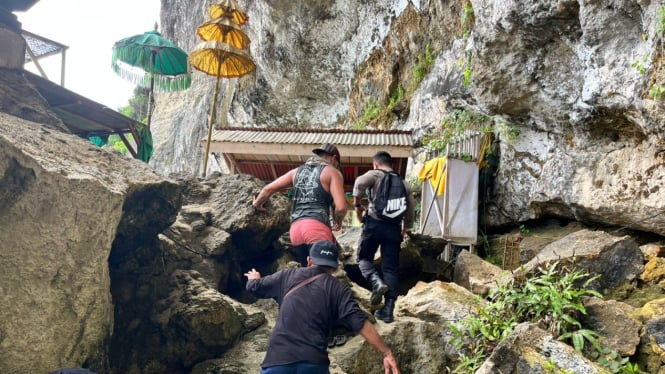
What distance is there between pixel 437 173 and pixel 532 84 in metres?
2.39

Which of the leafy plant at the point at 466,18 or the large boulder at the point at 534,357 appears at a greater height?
the leafy plant at the point at 466,18

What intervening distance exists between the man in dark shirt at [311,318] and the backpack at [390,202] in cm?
168

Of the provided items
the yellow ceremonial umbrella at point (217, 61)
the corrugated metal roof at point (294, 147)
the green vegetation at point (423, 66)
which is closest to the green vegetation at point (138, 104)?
the green vegetation at point (423, 66)

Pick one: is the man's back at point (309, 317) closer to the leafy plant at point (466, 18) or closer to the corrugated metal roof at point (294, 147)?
the corrugated metal roof at point (294, 147)

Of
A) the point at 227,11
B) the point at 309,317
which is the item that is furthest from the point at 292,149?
the point at 309,317

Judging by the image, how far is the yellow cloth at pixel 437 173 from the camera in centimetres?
1088

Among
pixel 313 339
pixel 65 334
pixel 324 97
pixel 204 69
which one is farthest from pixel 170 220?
pixel 324 97

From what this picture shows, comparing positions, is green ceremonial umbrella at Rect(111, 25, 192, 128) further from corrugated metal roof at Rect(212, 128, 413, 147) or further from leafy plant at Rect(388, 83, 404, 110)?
leafy plant at Rect(388, 83, 404, 110)

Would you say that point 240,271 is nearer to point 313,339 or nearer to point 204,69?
point 313,339

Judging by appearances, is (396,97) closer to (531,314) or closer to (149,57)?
(149,57)

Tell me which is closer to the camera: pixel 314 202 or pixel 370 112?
pixel 314 202

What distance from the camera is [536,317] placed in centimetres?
612

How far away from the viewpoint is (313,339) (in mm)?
4344

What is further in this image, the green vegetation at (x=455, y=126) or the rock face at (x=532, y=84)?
the green vegetation at (x=455, y=126)
